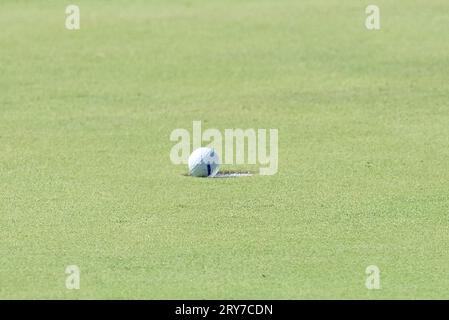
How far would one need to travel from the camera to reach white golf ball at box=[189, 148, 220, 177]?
17.8 metres

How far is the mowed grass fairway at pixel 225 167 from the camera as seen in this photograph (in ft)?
42.6

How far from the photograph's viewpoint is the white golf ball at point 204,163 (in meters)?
17.8

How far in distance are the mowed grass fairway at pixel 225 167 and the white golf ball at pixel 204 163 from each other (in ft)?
1.19

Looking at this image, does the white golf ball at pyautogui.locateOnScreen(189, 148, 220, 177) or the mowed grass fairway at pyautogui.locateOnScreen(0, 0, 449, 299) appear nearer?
the mowed grass fairway at pyautogui.locateOnScreen(0, 0, 449, 299)

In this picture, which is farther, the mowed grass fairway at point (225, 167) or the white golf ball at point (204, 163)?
the white golf ball at point (204, 163)

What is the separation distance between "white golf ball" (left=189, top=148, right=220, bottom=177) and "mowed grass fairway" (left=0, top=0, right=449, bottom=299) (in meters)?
0.36

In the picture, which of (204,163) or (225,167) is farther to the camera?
(225,167)

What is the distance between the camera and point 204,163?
699 inches

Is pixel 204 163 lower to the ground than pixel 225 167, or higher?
lower

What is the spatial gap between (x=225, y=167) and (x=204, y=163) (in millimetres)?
1050

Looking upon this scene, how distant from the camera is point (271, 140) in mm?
20781
